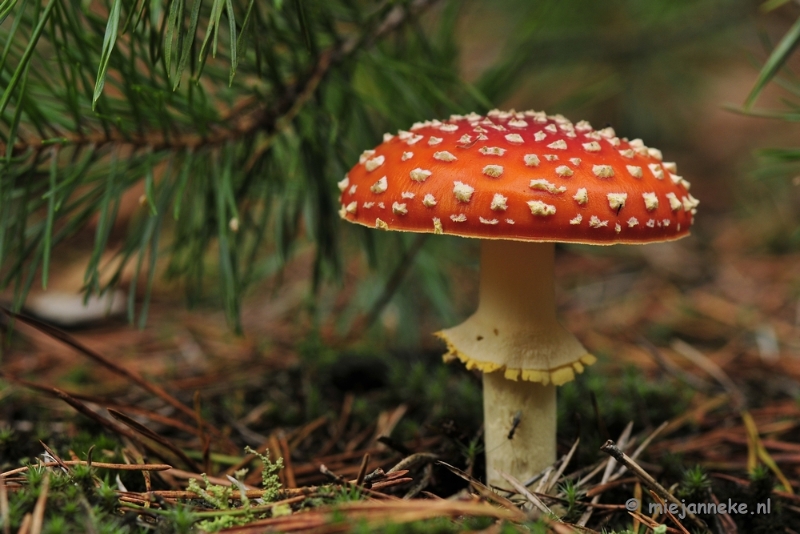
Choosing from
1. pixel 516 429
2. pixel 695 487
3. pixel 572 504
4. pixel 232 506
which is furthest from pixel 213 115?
pixel 695 487

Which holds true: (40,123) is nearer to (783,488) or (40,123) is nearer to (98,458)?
(98,458)

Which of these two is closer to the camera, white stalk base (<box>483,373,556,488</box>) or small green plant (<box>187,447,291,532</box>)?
small green plant (<box>187,447,291,532</box>)

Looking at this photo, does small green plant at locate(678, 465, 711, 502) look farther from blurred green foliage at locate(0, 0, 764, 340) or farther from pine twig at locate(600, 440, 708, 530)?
blurred green foliage at locate(0, 0, 764, 340)

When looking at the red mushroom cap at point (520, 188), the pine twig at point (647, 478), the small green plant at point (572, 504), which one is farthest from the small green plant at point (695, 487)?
the red mushroom cap at point (520, 188)

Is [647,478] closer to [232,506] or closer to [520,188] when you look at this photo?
[520,188]

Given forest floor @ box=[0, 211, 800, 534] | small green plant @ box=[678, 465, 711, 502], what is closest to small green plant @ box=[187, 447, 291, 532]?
forest floor @ box=[0, 211, 800, 534]

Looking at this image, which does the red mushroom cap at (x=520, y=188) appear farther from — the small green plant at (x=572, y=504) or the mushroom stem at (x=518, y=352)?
the small green plant at (x=572, y=504)
